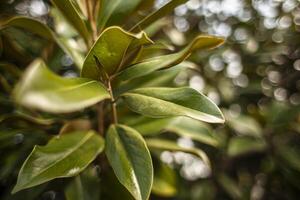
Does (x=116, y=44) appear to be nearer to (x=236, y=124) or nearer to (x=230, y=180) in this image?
(x=236, y=124)

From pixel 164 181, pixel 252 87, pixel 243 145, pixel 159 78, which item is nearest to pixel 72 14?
pixel 159 78

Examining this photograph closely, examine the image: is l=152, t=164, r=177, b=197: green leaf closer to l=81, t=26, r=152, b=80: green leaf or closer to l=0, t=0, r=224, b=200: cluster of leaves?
l=0, t=0, r=224, b=200: cluster of leaves

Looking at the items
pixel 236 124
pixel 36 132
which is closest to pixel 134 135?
pixel 36 132

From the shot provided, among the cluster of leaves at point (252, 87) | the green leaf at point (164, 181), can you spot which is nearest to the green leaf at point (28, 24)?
the green leaf at point (164, 181)

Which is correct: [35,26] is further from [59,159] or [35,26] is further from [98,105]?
[59,159]

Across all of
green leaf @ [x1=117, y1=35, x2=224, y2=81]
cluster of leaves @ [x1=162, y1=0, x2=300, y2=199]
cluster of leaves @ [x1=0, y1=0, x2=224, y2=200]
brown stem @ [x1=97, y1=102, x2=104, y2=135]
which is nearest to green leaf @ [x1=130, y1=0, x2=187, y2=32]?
cluster of leaves @ [x1=0, y1=0, x2=224, y2=200]
